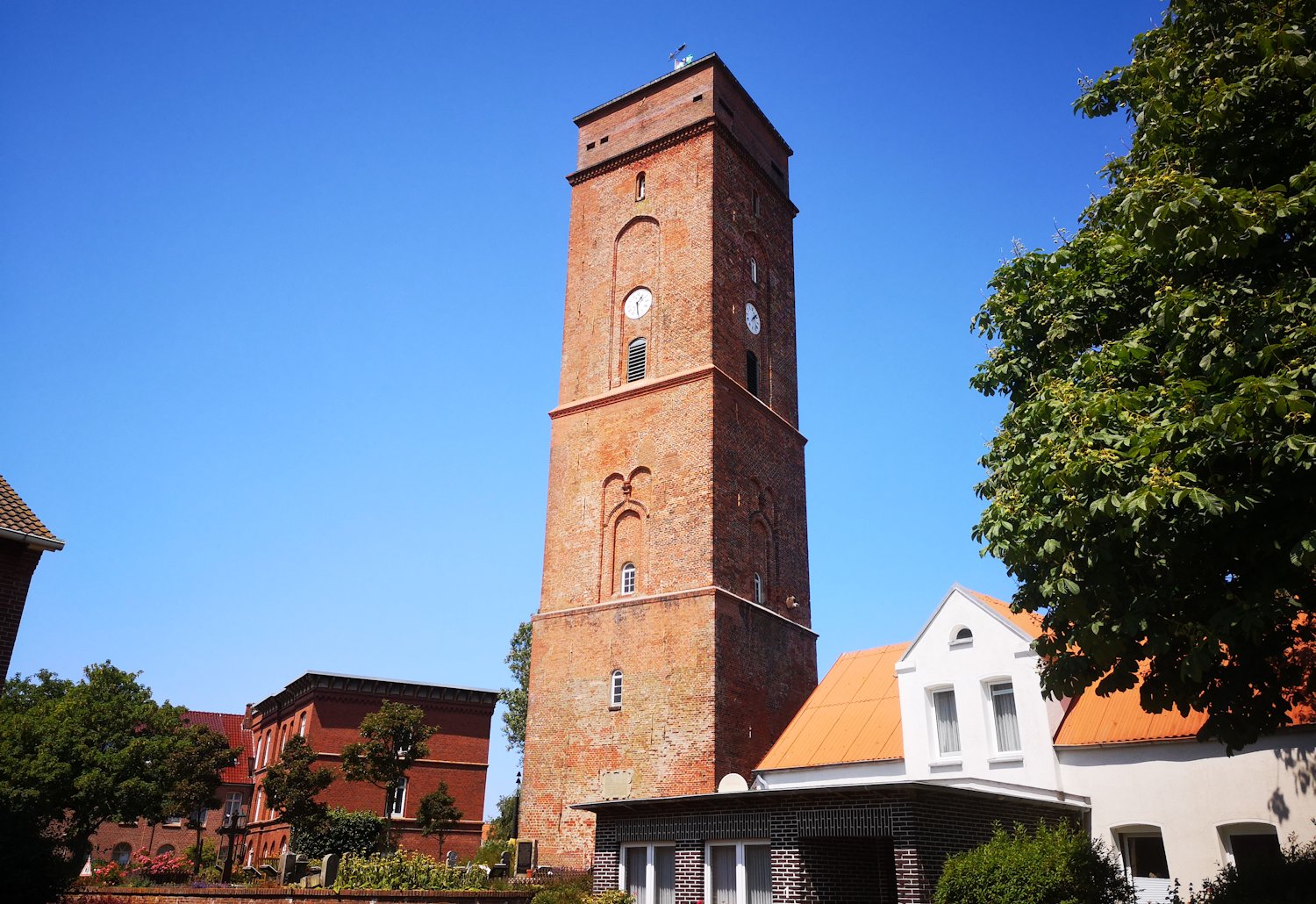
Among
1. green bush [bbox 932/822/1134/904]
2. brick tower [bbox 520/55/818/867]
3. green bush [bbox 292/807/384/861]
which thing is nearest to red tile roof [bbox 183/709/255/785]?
green bush [bbox 292/807/384/861]

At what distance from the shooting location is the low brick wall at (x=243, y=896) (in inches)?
689

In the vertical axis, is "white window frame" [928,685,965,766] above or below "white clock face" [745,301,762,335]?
below

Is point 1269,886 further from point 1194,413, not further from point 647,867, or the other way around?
point 647,867

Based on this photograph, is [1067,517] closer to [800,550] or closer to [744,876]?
[744,876]

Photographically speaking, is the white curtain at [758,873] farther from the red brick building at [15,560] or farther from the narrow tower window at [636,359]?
the narrow tower window at [636,359]

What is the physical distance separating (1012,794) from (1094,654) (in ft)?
25.5

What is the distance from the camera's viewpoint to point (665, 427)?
1117 inches

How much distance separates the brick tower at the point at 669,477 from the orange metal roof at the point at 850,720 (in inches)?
32.2

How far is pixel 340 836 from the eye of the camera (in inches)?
1302

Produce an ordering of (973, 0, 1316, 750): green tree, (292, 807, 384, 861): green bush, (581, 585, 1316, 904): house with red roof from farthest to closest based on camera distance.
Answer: (292, 807, 384, 861): green bush < (581, 585, 1316, 904): house with red roof < (973, 0, 1316, 750): green tree

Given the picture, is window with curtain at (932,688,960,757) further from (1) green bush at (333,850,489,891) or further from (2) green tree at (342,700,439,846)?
(2) green tree at (342,700,439,846)

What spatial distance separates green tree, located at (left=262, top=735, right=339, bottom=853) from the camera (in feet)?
105

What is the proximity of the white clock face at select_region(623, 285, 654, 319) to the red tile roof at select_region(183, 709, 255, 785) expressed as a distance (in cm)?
3910

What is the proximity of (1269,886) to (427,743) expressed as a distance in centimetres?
3651
